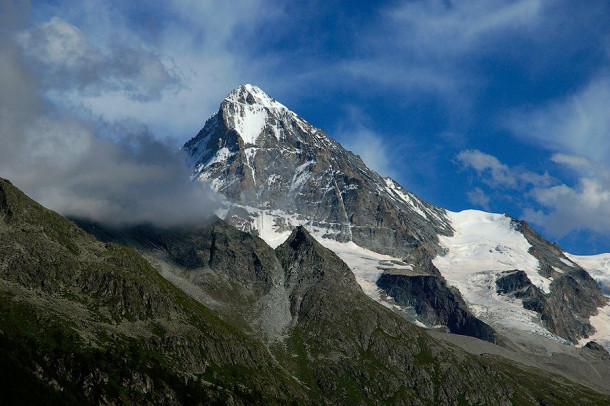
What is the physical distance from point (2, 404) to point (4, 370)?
16.7 metres

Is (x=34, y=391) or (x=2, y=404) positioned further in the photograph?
(x=34, y=391)

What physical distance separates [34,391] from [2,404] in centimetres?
1625

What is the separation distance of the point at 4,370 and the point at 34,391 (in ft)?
29.8

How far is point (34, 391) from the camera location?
198 m

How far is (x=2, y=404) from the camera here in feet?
598

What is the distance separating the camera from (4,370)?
648ft

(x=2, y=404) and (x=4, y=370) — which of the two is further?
(x=4, y=370)
